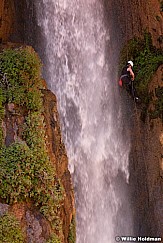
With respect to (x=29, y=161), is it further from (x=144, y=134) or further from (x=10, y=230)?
(x=144, y=134)

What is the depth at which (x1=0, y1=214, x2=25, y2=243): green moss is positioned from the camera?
14.2ft

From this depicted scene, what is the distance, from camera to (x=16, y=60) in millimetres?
4930

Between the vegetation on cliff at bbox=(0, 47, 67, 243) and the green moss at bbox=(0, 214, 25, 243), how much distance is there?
216 mm

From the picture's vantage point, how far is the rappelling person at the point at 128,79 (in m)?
7.21

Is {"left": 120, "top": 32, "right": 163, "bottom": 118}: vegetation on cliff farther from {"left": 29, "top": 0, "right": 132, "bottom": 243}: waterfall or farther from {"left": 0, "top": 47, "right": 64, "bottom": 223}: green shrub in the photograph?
{"left": 0, "top": 47, "right": 64, "bottom": 223}: green shrub

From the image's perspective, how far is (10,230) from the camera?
172 inches

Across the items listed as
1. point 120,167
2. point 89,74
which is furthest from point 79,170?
point 89,74

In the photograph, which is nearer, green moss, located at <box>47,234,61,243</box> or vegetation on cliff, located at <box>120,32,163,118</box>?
green moss, located at <box>47,234,61,243</box>

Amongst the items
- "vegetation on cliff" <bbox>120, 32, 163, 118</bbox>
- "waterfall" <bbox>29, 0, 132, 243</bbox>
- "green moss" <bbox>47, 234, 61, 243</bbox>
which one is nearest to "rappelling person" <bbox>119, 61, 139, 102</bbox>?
"vegetation on cliff" <bbox>120, 32, 163, 118</bbox>

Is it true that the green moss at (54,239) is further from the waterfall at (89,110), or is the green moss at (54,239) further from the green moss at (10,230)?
the waterfall at (89,110)

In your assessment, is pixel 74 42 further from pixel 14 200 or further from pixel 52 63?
pixel 14 200

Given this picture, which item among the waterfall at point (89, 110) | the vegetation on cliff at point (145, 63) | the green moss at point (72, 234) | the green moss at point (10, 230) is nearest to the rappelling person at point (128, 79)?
the vegetation on cliff at point (145, 63)

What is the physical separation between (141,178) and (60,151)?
2995 millimetres

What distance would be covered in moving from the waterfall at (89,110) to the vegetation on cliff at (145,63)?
16.1 inches
